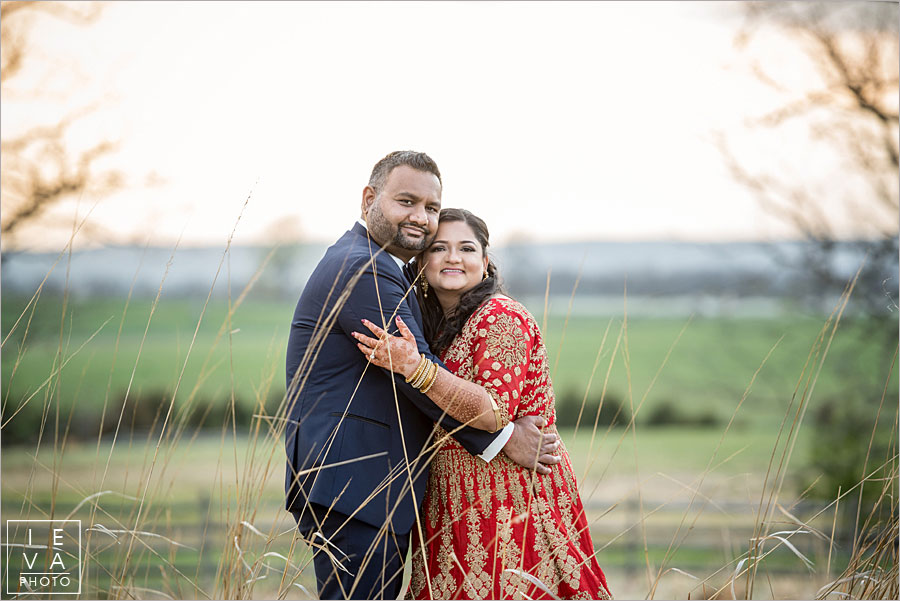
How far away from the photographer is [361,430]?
2.30m

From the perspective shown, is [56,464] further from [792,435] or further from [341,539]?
[792,435]

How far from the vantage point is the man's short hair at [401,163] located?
2.49m

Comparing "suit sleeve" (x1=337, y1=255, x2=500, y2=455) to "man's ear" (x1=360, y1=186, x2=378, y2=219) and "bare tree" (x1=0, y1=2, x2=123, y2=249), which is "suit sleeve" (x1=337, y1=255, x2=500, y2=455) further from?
"bare tree" (x1=0, y1=2, x2=123, y2=249)

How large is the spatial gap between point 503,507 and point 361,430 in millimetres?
485

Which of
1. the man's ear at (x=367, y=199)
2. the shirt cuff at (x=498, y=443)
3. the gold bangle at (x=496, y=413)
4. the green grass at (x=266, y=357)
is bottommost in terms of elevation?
the green grass at (x=266, y=357)

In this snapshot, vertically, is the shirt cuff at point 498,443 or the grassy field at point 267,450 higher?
the shirt cuff at point 498,443

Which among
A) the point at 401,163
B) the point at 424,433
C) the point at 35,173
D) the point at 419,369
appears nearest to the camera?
the point at 419,369

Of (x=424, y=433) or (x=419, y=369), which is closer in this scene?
(x=419, y=369)

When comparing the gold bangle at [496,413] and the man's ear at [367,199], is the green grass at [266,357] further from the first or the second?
the man's ear at [367,199]

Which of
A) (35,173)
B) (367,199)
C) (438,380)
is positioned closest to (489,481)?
(438,380)

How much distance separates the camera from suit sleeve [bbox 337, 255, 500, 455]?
222 cm

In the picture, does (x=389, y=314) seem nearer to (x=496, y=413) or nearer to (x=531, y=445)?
(x=496, y=413)

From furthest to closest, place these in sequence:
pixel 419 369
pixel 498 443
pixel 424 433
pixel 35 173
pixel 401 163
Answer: pixel 35 173
pixel 401 163
pixel 424 433
pixel 498 443
pixel 419 369

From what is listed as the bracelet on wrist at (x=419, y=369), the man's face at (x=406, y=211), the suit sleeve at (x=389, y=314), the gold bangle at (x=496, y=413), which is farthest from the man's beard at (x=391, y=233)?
the gold bangle at (x=496, y=413)
